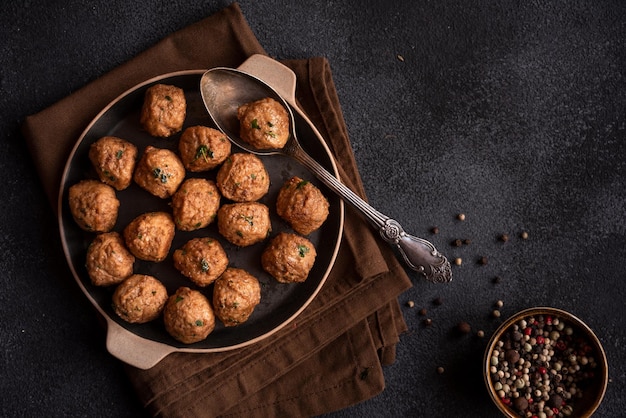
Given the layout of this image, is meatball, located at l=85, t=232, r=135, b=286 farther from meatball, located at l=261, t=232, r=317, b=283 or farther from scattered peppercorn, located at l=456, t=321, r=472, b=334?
scattered peppercorn, located at l=456, t=321, r=472, b=334

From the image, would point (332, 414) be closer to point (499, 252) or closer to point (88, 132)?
point (499, 252)

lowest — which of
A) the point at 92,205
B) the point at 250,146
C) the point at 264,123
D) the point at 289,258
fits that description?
the point at 92,205

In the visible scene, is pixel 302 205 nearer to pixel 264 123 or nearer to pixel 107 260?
pixel 264 123

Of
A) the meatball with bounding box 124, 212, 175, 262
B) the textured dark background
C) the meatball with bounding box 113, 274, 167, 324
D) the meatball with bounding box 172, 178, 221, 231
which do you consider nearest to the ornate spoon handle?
the textured dark background

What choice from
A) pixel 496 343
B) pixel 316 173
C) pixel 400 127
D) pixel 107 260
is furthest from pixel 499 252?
pixel 107 260

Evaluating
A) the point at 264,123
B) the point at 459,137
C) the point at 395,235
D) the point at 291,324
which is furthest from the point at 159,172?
the point at 459,137
